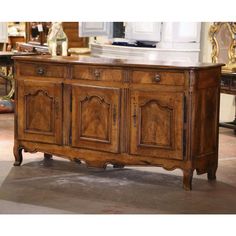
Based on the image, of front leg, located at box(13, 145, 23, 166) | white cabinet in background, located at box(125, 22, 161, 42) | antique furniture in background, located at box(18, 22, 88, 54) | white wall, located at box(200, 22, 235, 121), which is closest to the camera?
front leg, located at box(13, 145, 23, 166)

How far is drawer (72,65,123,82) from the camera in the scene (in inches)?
161

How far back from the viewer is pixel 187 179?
13.1ft

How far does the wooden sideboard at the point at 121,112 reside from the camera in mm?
3904

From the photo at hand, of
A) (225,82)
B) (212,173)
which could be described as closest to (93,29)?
(225,82)

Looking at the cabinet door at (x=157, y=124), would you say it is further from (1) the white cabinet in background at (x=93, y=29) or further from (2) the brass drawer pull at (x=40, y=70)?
(1) the white cabinet in background at (x=93, y=29)

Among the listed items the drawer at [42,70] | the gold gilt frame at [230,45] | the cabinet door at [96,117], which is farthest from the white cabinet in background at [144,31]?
the cabinet door at [96,117]

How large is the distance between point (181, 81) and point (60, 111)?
3.75 feet

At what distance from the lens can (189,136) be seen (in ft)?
12.8

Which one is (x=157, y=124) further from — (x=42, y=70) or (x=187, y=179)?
(x=42, y=70)

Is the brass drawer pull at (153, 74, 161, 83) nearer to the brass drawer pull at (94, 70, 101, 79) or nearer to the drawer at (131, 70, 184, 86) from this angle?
the drawer at (131, 70, 184, 86)

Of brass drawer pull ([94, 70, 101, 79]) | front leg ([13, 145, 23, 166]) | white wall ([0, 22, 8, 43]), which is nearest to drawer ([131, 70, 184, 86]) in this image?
brass drawer pull ([94, 70, 101, 79])
